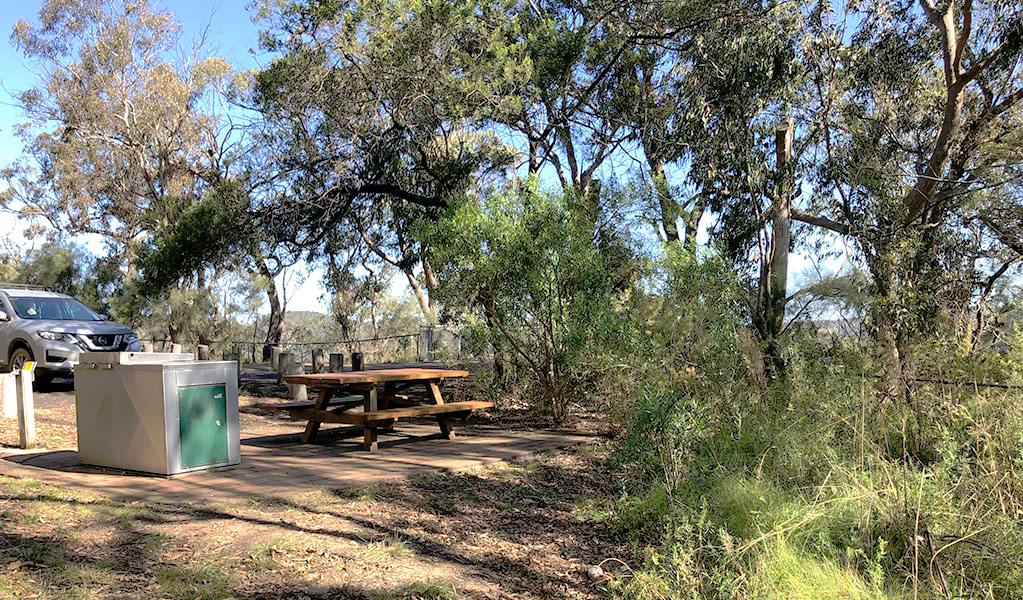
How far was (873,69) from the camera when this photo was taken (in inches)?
512

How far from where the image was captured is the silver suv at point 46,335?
12.3m

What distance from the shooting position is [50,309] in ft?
43.7

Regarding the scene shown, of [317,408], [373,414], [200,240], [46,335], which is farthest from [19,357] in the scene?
[373,414]

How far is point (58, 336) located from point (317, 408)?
266 inches

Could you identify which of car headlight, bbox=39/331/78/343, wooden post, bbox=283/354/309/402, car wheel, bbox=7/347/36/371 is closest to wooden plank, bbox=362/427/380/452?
wooden post, bbox=283/354/309/402

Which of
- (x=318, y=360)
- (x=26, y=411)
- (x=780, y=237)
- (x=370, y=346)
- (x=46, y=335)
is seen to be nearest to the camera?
(x=26, y=411)

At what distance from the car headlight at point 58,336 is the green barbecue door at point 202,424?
7.37 metres

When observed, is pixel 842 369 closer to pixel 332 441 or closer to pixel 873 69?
pixel 332 441

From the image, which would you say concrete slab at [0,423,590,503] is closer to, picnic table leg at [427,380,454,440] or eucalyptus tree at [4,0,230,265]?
picnic table leg at [427,380,454,440]

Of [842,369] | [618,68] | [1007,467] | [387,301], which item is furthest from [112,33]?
[1007,467]

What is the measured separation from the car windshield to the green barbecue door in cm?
822

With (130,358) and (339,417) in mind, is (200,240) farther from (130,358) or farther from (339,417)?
(130,358)

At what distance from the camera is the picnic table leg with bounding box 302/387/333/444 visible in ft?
26.4

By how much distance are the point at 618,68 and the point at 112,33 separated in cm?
2074
